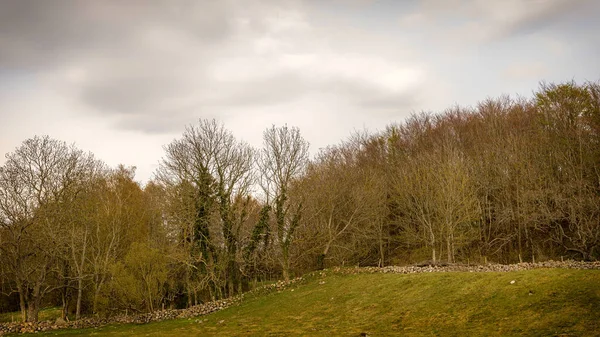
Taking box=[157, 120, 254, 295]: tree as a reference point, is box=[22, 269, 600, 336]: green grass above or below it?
below

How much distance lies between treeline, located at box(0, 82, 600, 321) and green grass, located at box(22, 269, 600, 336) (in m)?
10.8

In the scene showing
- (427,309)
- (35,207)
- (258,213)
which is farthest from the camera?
(258,213)

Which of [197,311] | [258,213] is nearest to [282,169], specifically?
[258,213]

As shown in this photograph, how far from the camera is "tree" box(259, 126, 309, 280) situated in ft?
146

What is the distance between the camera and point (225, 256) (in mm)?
43562

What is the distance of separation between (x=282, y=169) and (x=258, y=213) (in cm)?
619

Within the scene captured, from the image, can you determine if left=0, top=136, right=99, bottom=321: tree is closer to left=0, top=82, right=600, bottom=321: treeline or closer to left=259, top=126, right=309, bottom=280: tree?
left=0, top=82, right=600, bottom=321: treeline

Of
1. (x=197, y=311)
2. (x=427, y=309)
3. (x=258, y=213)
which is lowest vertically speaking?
(x=197, y=311)

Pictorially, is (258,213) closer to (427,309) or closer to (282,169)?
(282,169)

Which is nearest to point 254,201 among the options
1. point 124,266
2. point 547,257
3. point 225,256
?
point 225,256

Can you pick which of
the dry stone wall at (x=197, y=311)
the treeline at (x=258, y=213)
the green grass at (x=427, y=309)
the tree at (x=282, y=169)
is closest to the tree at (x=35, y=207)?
the treeline at (x=258, y=213)

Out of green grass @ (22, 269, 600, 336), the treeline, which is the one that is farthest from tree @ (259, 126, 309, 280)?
green grass @ (22, 269, 600, 336)

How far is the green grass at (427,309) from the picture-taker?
1664 cm

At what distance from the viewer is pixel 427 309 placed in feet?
71.2
